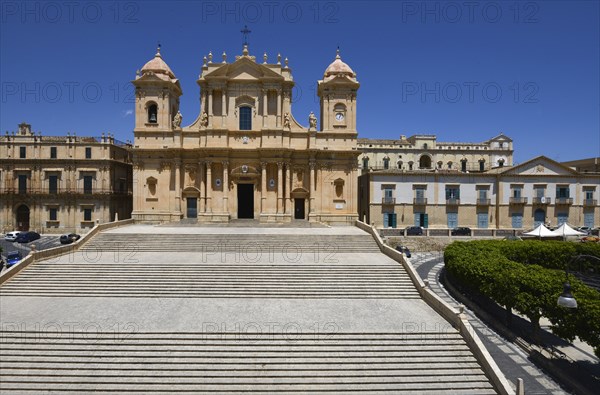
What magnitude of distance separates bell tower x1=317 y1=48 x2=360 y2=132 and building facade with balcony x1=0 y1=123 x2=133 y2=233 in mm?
25529

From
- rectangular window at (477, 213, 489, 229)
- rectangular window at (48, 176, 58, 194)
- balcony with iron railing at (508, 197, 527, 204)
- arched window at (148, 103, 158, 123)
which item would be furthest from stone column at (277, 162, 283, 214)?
rectangular window at (48, 176, 58, 194)

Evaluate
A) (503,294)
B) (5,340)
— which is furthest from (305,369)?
(5,340)

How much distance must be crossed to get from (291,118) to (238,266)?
62.2 ft

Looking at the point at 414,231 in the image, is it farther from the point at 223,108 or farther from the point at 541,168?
the point at 223,108

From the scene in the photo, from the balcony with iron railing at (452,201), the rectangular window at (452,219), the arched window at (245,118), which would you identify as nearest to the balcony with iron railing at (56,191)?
the arched window at (245,118)

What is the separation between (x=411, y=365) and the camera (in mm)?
12344

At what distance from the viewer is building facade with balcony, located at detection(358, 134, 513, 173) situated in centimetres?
6088

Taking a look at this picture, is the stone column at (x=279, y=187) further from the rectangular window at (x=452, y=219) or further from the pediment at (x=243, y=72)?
the rectangular window at (x=452, y=219)

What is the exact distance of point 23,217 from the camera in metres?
42.4

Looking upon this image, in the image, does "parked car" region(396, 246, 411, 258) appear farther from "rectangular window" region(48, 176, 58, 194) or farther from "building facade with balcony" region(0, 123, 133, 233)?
"rectangular window" region(48, 176, 58, 194)

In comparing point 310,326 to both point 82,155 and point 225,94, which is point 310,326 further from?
point 82,155

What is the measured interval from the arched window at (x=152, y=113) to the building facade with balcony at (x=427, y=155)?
113ft

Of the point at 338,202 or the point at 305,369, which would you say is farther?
the point at 338,202

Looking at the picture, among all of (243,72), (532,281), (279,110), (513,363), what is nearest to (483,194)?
(279,110)
